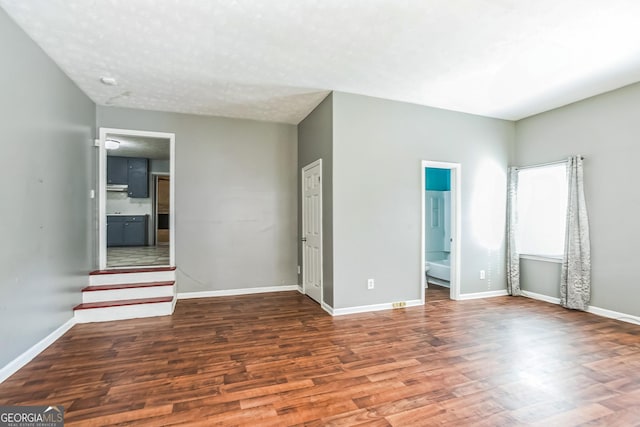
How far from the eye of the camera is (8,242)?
241cm

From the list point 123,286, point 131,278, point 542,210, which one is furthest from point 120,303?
point 542,210

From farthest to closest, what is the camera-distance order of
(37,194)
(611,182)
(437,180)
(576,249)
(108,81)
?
(437,180)
(576,249)
(611,182)
(108,81)
(37,194)

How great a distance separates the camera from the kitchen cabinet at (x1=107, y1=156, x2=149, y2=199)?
7.80 meters

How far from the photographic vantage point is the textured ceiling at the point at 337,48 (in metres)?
2.34

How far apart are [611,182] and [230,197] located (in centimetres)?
515

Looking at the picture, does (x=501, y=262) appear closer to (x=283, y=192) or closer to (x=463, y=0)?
(x=283, y=192)

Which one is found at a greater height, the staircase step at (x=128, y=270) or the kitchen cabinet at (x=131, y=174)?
the kitchen cabinet at (x=131, y=174)

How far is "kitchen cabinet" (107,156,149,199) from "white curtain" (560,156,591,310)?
8792 millimetres

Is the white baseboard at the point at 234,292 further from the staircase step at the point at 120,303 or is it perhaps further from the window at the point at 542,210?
the window at the point at 542,210

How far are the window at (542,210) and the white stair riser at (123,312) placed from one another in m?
5.27

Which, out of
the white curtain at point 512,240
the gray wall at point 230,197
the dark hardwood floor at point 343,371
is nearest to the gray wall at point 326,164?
the dark hardwood floor at point 343,371

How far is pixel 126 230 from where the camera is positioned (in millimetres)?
8039

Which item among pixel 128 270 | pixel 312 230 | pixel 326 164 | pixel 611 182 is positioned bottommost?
pixel 128 270

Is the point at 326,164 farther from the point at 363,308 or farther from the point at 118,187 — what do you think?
the point at 118,187
